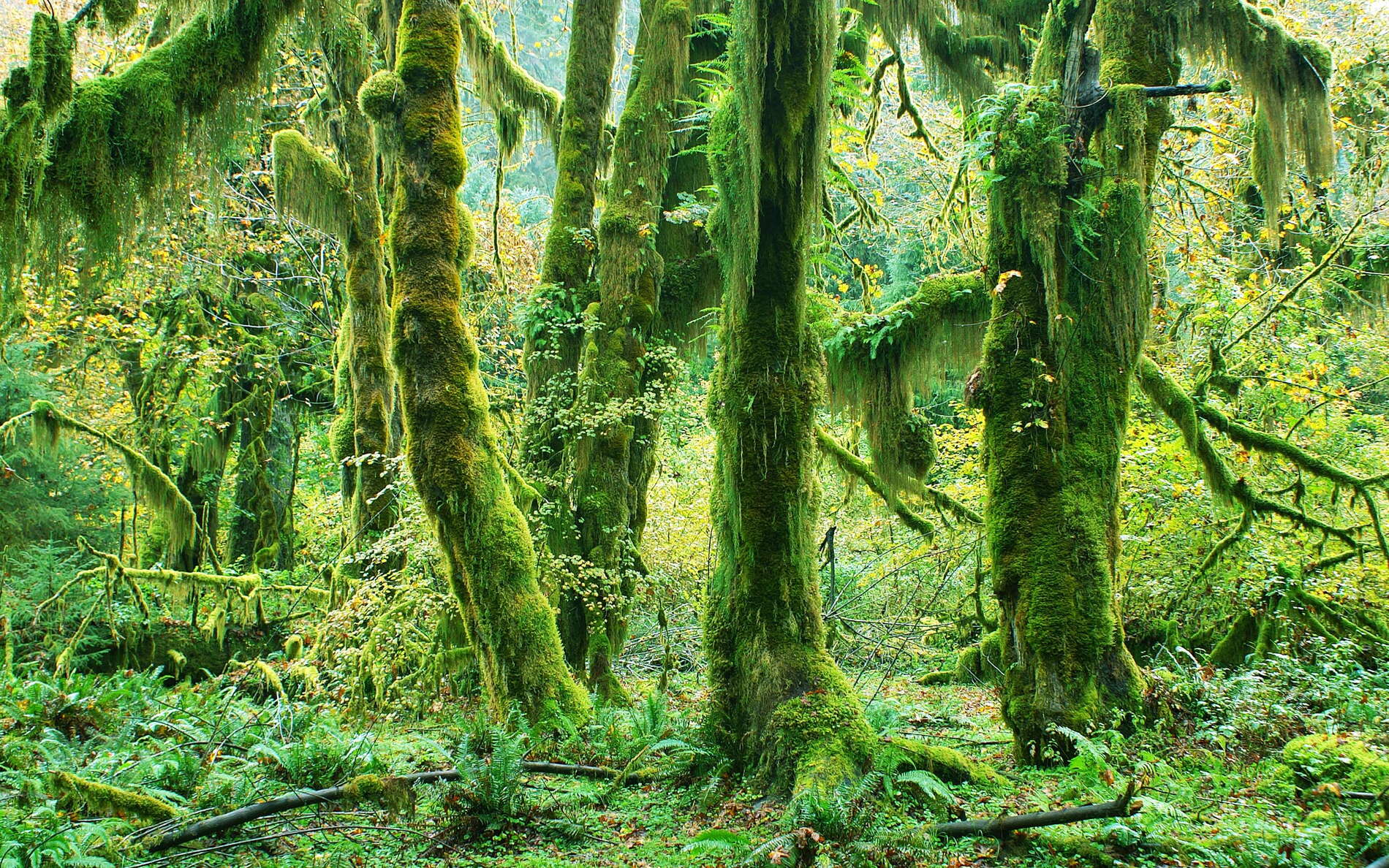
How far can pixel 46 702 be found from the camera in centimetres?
723

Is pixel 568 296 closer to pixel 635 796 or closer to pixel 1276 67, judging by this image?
pixel 635 796

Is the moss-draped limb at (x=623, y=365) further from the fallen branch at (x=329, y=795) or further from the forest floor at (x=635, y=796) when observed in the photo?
the fallen branch at (x=329, y=795)

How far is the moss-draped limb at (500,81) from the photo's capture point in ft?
37.4

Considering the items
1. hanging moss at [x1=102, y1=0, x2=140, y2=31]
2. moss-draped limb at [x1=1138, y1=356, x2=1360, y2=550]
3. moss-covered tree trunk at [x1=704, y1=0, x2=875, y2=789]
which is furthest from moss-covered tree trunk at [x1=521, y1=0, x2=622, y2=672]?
moss-draped limb at [x1=1138, y1=356, x2=1360, y2=550]

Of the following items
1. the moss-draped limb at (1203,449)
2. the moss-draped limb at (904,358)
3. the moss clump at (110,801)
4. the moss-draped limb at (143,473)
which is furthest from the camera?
the moss-draped limb at (143,473)

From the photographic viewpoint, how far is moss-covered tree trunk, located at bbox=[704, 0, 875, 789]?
573 cm

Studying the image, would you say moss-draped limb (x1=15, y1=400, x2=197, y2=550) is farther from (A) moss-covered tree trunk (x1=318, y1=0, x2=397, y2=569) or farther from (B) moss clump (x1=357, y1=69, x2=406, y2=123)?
(B) moss clump (x1=357, y1=69, x2=406, y2=123)

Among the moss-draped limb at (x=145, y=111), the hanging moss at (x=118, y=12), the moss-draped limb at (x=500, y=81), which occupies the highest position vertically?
the moss-draped limb at (x=500, y=81)

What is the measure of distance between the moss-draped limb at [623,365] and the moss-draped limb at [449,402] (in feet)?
5.83

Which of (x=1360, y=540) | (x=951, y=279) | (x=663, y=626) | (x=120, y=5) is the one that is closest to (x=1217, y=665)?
(x=1360, y=540)

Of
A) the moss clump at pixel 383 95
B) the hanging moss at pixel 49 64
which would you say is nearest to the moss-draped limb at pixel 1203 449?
the moss clump at pixel 383 95

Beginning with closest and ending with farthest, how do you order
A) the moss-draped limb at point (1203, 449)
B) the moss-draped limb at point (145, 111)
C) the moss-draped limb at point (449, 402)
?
the moss-draped limb at point (145, 111), the moss-draped limb at point (449, 402), the moss-draped limb at point (1203, 449)

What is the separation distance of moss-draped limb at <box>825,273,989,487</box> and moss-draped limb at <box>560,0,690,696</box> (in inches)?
91.0

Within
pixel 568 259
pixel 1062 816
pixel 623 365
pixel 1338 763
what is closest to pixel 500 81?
pixel 568 259
